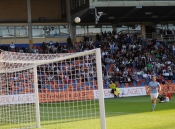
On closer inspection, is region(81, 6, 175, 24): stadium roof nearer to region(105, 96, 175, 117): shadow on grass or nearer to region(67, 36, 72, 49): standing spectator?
region(67, 36, 72, 49): standing spectator

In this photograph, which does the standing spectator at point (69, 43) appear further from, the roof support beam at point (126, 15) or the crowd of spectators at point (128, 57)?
the roof support beam at point (126, 15)

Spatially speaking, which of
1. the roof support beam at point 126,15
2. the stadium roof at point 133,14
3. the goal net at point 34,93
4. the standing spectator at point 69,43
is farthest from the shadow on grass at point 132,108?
the roof support beam at point 126,15

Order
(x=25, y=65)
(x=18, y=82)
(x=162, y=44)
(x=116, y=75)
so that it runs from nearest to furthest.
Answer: (x=25, y=65) → (x=18, y=82) → (x=116, y=75) → (x=162, y=44)

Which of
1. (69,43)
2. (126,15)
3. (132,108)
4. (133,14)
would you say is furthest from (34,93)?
(133,14)

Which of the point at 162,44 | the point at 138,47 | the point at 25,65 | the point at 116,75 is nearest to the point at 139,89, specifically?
the point at 116,75

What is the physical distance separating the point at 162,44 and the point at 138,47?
16.1ft

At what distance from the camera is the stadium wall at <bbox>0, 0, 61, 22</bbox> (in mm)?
45938

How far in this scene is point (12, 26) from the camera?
4588 cm

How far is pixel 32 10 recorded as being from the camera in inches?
1853

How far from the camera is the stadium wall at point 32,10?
45938 millimetres

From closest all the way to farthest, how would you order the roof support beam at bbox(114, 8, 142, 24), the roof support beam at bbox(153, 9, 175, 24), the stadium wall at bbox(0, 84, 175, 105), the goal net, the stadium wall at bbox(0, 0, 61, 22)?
the goal net, the stadium wall at bbox(0, 84, 175, 105), the roof support beam at bbox(114, 8, 142, 24), the stadium wall at bbox(0, 0, 61, 22), the roof support beam at bbox(153, 9, 175, 24)

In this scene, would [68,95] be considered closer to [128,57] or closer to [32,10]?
[128,57]

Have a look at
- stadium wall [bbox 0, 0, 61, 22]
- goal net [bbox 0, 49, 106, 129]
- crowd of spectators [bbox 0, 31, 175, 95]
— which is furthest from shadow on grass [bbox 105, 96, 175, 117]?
stadium wall [bbox 0, 0, 61, 22]

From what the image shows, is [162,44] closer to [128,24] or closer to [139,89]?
[128,24]
